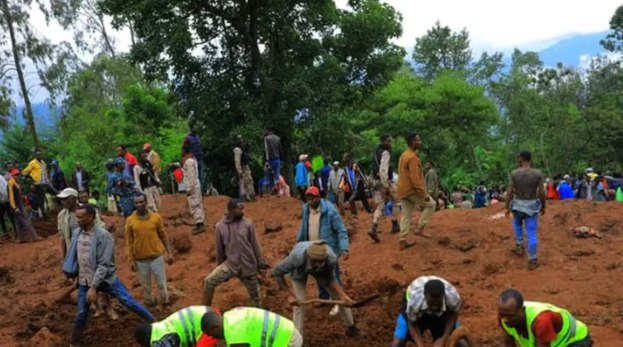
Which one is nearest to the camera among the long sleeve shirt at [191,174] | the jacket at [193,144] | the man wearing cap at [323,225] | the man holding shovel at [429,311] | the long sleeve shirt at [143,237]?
the man holding shovel at [429,311]

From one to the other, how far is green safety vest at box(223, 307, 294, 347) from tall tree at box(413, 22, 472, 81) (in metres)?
38.8

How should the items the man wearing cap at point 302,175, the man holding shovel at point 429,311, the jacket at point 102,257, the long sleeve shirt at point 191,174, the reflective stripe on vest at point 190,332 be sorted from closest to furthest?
the man holding shovel at point 429,311 < the reflective stripe on vest at point 190,332 < the jacket at point 102,257 < the long sleeve shirt at point 191,174 < the man wearing cap at point 302,175

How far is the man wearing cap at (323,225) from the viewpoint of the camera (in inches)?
289

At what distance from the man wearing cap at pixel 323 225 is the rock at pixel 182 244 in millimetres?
4366

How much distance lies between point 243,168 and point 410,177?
4963 millimetres

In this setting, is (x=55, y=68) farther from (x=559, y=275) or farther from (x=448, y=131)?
(x=559, y=275)

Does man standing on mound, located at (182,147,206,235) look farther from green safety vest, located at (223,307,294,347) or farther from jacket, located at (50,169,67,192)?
green safety vest, located at (223,307,294,347)

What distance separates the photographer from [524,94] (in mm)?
37688

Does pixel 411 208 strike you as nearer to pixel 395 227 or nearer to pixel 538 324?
pixel 395 227

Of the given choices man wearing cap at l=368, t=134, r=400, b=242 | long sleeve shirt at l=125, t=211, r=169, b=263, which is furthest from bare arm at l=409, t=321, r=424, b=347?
man wearing cap at l=368, t=134, r=400, b=242

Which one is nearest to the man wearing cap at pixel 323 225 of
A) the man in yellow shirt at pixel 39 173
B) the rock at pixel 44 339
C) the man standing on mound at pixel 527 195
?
the man standing on mound at pixel 527 195

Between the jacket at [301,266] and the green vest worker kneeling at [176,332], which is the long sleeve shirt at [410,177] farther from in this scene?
the green vest worker kneeling at [176,332]

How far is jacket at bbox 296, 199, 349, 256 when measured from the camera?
734 cm

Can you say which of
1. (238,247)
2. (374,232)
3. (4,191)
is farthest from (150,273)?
(4,191)
